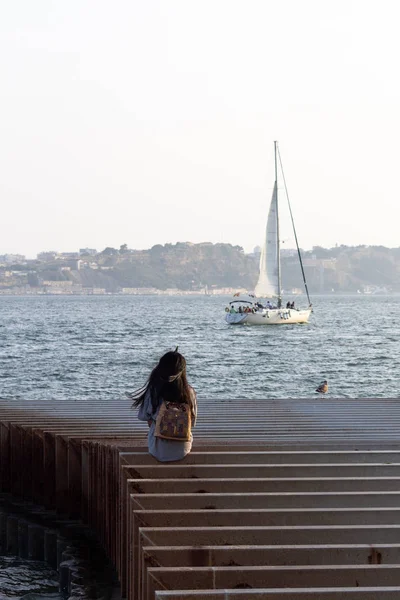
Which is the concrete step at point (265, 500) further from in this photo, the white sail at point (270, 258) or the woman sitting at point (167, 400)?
the white sail at point (270, 258)

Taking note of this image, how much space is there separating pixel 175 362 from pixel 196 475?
757 mm

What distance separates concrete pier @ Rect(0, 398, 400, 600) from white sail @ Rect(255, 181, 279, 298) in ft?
276

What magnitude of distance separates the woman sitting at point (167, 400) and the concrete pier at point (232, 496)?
13 cm

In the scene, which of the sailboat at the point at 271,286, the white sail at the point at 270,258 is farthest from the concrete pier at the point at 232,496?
the white sail at the point at 270,258

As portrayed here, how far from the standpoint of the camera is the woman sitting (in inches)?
280

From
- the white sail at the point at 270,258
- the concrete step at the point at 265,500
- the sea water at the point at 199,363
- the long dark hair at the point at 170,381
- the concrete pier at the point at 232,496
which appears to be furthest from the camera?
the white sail at the point at 270,258

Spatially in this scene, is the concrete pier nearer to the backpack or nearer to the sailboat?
the backpack

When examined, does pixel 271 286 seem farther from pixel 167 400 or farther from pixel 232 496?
pixel 232 496

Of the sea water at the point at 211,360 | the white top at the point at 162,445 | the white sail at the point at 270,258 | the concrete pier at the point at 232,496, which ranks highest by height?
the white sail at the point at 270,258

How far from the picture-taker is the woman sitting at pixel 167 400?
7.11m

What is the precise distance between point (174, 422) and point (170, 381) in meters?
0.31

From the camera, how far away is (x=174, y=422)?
284 inches

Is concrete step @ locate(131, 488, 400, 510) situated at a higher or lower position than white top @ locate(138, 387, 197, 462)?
lower

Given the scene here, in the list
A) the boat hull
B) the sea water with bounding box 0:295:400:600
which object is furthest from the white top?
the boat hull
